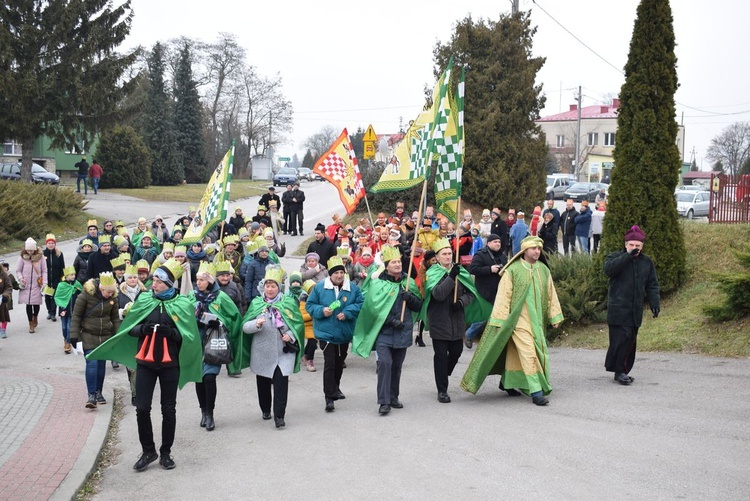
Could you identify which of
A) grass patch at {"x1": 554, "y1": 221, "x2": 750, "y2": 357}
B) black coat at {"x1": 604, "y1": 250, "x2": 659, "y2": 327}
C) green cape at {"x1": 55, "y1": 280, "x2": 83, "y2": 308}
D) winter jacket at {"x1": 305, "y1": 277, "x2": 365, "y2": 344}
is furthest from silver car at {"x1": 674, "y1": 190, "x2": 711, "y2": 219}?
winter jacket at {"x1": 305, "y1": 277, "x2": 365, "y2": 344}

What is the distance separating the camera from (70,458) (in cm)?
779

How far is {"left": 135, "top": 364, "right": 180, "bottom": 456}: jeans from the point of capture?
746cm

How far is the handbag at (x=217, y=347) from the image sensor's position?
28.5 feet

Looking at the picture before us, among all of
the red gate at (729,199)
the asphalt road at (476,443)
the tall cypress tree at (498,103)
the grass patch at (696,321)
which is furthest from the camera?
the tall cypress tree at (498,103)

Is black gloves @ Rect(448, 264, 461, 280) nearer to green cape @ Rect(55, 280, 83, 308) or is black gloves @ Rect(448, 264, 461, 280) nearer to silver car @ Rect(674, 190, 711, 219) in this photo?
green cape @ Rect(55, 280, 83, 308)

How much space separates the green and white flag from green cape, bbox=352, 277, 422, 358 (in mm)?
1711

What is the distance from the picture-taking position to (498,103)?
99.3 ft

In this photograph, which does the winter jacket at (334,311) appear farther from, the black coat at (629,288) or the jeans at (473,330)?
the jeans at (473,330)

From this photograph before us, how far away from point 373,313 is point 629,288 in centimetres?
306

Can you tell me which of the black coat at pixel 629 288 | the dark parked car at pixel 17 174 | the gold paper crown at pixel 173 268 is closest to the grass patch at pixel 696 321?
the black coat at pixel 629 288

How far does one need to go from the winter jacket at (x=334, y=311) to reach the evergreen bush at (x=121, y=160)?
4724 cm

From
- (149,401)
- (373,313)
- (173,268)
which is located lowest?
(149,401)

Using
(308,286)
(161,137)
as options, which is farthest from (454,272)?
(161,137)

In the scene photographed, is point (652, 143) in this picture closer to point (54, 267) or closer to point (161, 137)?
point (54, 267)
